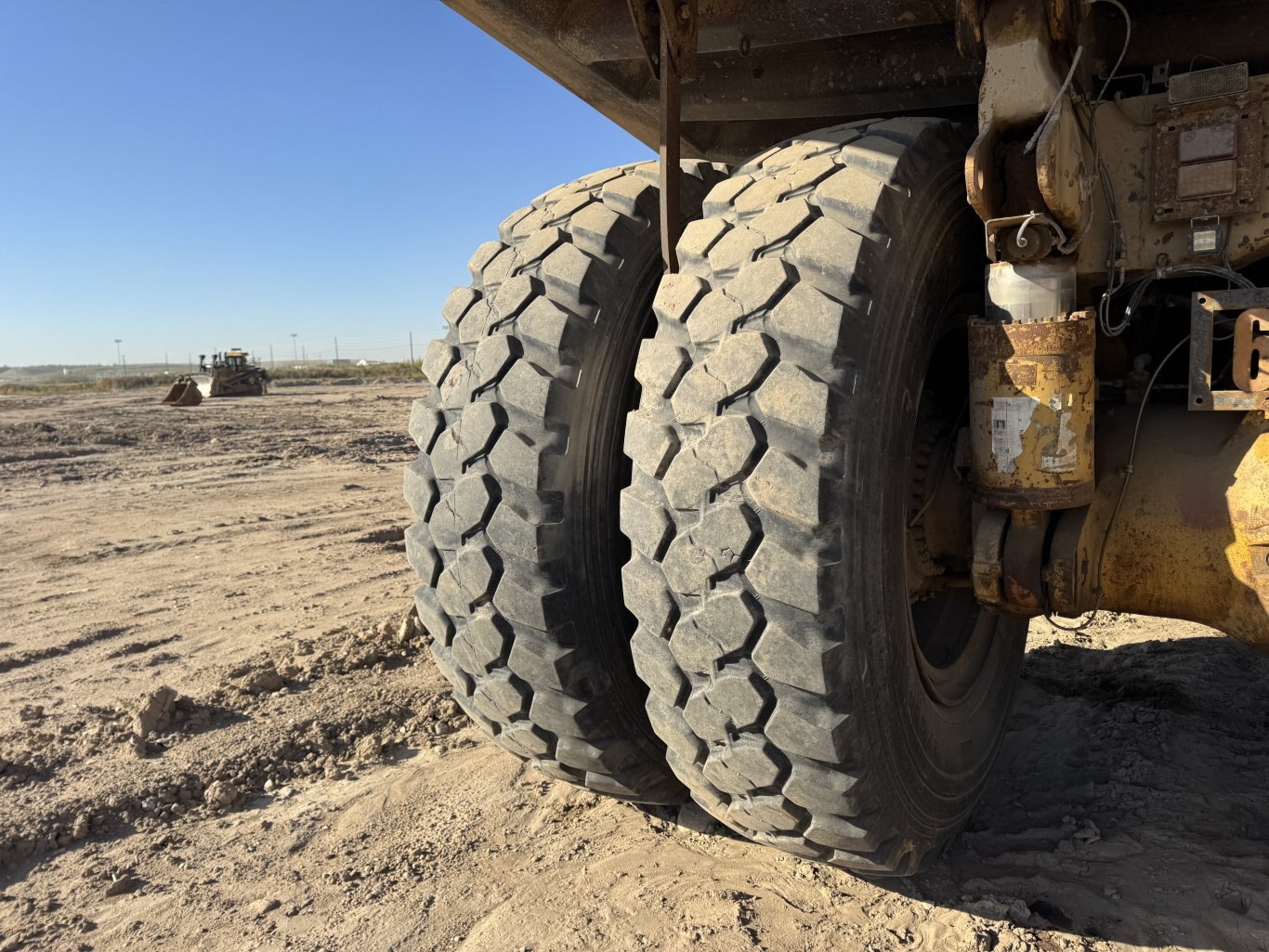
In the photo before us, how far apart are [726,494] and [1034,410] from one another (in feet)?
2.73

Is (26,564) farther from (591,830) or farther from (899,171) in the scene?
(899,171)

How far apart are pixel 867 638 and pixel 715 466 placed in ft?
1.66

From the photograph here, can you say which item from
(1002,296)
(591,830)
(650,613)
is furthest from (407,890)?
(1002,296)

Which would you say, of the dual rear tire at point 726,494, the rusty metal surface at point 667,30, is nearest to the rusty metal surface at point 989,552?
the dual rear tire at point 726,494

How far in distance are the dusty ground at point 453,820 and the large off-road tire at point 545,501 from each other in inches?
15.2

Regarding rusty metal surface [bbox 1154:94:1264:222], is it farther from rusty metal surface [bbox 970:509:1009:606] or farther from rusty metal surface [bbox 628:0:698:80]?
rusty metal surface [bbox 628:0:698:80]

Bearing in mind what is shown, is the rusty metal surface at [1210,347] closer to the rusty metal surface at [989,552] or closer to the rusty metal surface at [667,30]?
the rusty metal surface at [989,552]

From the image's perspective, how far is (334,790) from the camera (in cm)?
314

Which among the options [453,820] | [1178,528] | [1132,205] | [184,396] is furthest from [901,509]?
[184,396]

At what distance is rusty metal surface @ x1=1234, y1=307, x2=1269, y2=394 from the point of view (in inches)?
82.4

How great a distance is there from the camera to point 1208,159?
7.43 ft

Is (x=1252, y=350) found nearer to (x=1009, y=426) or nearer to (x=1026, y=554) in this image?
(x=1009, y=426)

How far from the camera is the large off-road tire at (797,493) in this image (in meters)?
1.87

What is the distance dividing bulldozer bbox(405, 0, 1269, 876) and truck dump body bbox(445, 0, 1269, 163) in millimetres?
12
